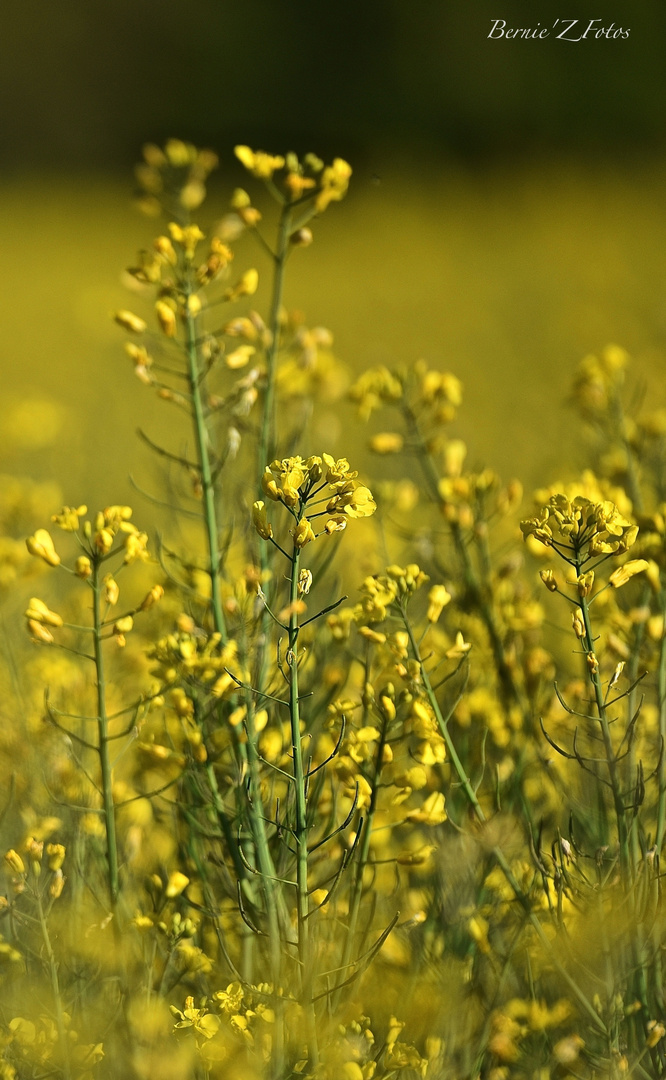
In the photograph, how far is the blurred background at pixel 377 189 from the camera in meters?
4.14

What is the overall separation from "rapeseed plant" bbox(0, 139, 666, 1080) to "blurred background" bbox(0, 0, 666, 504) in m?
0.51

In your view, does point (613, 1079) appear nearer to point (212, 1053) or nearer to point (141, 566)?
point (212, 1053)

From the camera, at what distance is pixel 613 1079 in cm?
92

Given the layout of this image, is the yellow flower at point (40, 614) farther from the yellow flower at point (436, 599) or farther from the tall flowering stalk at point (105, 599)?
the yellow flower at point (436, 599)

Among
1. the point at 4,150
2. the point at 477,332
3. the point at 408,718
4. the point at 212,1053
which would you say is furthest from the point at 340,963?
the point at 4,150

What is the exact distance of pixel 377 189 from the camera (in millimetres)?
5066

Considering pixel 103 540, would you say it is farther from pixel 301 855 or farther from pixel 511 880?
pixel 511 880

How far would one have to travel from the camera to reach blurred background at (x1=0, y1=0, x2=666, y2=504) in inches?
163

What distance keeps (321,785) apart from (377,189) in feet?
14.6

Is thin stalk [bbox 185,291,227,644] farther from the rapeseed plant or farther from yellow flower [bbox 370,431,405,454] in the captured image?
yellow flower [bbox 370,431,405,454]

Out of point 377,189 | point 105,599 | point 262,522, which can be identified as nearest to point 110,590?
point 105,599

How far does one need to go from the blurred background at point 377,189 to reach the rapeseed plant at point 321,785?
51 centimetres

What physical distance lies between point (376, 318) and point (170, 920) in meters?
5.14

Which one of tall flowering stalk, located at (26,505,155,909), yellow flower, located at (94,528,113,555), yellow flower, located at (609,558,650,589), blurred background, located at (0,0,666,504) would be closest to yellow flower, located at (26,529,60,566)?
tall flowering stalk, located at (26,505,155,909)
